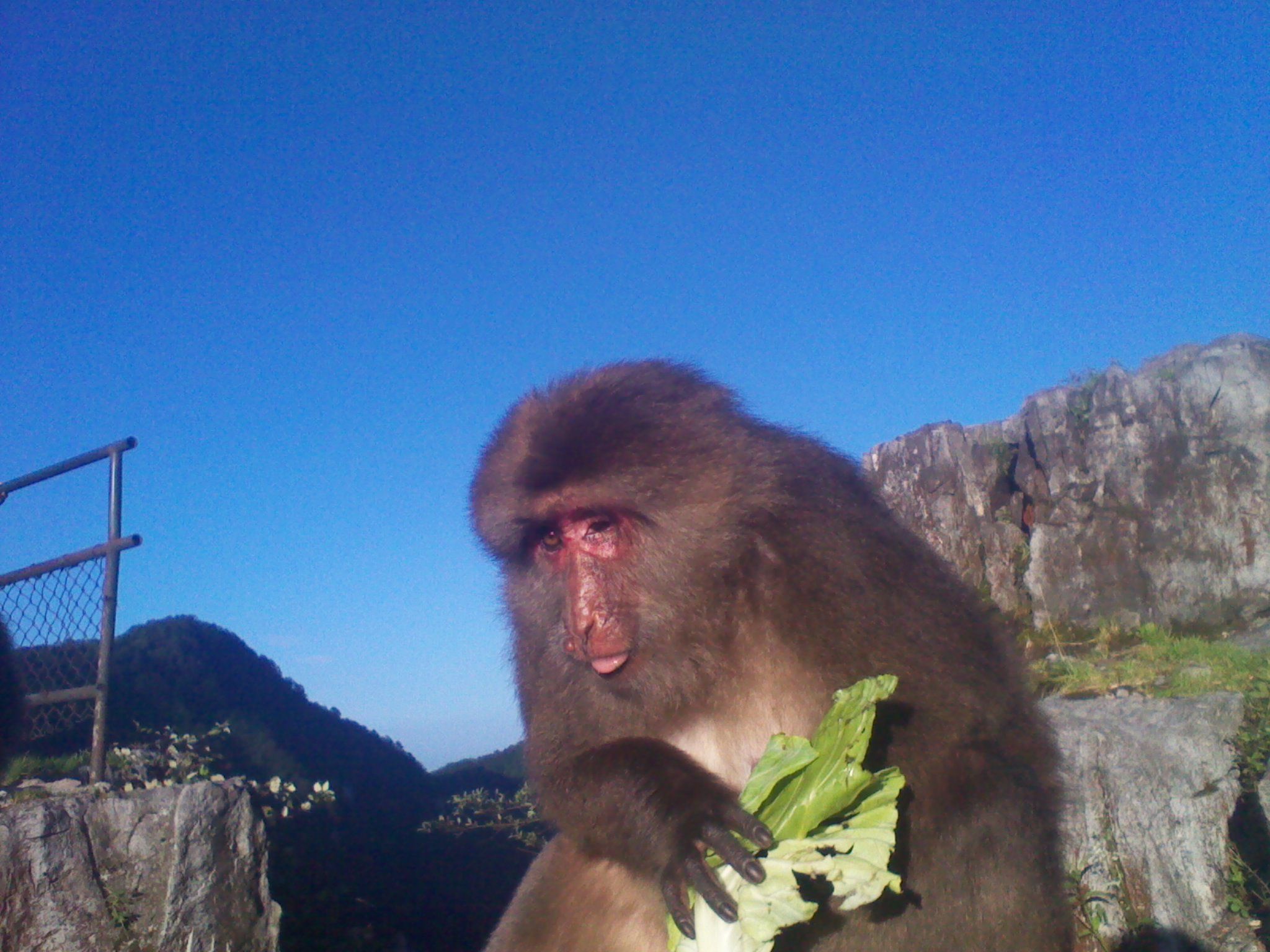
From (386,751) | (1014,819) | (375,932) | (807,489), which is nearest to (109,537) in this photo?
(375,932)

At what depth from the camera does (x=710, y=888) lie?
7.16 feet

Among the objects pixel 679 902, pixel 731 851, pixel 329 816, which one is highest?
pixel 731 851

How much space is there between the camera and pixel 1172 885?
13.9 ft

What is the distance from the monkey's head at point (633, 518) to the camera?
2.64 m

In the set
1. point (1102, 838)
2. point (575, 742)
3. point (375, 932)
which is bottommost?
point (375, 932)

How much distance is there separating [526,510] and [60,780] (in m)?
5.17

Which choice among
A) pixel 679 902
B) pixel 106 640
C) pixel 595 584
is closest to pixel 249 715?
pixel 106 640

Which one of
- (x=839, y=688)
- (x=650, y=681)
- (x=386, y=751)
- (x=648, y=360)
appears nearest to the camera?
(x=839, y=688)

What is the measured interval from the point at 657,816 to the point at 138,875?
4423 mm

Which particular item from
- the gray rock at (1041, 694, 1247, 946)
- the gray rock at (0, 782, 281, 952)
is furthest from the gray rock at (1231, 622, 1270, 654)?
the gray rock at (0, 782, 281, 952)

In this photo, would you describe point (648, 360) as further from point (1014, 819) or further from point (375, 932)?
point (375, 932)

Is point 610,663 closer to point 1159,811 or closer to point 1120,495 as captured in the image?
point 1159,811

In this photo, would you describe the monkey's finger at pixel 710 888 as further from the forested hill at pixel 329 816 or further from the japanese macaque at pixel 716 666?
the forested hill at pixel 329 816

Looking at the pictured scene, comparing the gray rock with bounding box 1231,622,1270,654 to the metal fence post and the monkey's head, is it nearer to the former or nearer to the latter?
the monkey's head
